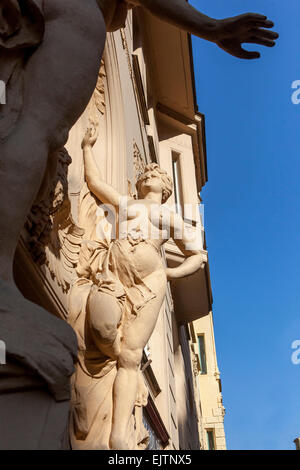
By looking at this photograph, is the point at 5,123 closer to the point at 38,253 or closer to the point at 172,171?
the point at 38,253

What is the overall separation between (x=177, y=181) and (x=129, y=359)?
7.72 m

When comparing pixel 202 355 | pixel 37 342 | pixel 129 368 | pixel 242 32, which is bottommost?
pixel 37 342

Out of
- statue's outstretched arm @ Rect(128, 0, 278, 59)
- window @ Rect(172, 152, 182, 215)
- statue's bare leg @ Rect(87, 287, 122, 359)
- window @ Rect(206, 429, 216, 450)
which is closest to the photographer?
statue's outstretched arm @ Rect(128, 0, 278, 59)

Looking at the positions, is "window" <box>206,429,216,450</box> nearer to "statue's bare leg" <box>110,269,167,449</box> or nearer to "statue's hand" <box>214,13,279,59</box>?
"statue's bare leg" <box>110,269,167,449</box>

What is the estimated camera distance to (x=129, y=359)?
124 inches

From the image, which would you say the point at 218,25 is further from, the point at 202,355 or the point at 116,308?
the point at 202,355

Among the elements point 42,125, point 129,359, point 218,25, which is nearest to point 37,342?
point 42,125

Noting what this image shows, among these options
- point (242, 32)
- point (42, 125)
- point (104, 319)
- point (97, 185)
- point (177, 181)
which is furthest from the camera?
point (177, 181)

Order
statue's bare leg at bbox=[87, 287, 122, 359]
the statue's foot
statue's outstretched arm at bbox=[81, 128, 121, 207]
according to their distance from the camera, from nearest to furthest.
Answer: the statue's foot, statue's bare leg at bbox=[87, 287, 122, 359], statue's outstretched arm at bbox=[81, 128, 121, 207]

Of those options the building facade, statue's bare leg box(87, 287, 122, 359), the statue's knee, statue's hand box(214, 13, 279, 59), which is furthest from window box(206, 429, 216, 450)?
statue's hand box(214, 13, 279, 59)

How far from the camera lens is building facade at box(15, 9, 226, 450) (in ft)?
8.47

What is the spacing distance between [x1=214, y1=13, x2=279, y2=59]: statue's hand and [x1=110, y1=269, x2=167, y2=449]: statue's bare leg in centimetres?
170
